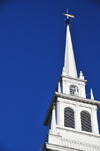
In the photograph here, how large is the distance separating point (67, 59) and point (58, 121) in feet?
45.9

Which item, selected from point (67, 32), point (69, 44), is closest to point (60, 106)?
point (69, 44)

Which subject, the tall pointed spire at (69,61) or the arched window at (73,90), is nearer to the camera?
the arched window at (73,90)

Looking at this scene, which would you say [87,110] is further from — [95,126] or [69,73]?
[69,73]

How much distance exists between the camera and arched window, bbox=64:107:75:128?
137ft

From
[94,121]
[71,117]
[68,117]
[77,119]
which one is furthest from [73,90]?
[94,121]

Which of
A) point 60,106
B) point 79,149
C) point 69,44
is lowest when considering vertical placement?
point 79,149

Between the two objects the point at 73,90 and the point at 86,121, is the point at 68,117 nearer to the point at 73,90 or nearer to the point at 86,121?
the point at 86,121

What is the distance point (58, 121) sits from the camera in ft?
135

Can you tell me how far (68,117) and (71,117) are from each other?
44 cm

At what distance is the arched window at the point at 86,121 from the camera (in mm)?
41878

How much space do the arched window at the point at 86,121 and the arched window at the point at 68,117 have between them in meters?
1.30

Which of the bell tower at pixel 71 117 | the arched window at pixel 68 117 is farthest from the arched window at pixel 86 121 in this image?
the arched window at pixel 68 117

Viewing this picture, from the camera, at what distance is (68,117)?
139 ft

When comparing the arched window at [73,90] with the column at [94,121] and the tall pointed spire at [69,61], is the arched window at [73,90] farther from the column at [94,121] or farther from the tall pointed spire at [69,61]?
the column at [94,121]
